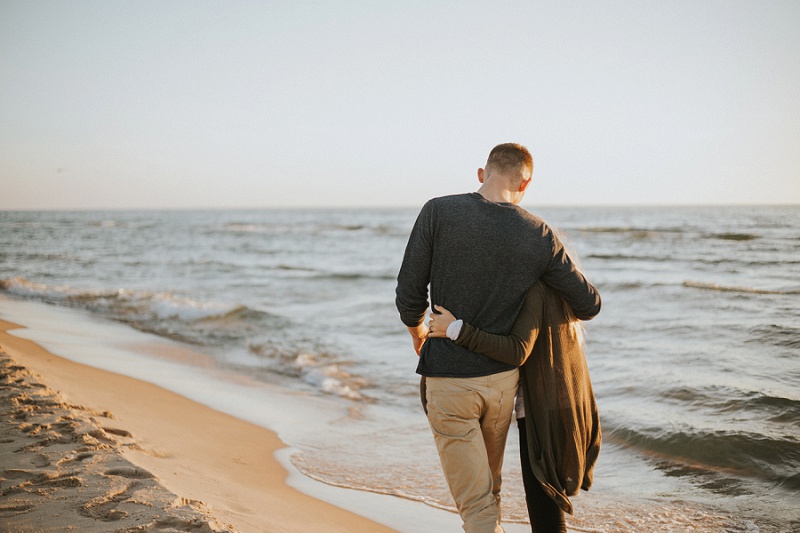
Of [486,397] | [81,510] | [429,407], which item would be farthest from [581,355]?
[81,510]

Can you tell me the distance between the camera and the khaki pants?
8.50ft

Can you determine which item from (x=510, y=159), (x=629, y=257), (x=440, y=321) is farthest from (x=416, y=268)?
(x=629, y=257)

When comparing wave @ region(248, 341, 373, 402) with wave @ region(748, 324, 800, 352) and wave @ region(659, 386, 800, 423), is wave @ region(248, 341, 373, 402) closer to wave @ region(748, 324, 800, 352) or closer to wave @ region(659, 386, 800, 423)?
wave @ region(659, 386, 800, 423)

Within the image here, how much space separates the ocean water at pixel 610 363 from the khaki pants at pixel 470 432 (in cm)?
80

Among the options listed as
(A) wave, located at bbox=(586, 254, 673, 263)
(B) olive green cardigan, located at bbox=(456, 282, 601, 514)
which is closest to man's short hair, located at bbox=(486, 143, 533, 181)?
(B) olive green cardigan, located at bbox=(456, 282, 601, 514)

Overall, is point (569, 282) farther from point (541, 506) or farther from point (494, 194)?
point (541, 506)

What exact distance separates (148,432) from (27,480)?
5.20 ft

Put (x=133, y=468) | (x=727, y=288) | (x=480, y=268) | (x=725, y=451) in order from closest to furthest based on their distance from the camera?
(x=480, y=268), (x=133, y=468), (x=725, y=451), (x=727, y=288)

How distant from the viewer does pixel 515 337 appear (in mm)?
2576

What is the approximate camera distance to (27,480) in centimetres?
326

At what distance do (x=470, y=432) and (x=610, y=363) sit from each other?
570cm

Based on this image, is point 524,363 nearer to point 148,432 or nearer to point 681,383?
point 148,432

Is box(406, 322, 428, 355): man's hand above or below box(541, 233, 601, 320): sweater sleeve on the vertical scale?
below

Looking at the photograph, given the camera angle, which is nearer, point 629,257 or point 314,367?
point 314,367
